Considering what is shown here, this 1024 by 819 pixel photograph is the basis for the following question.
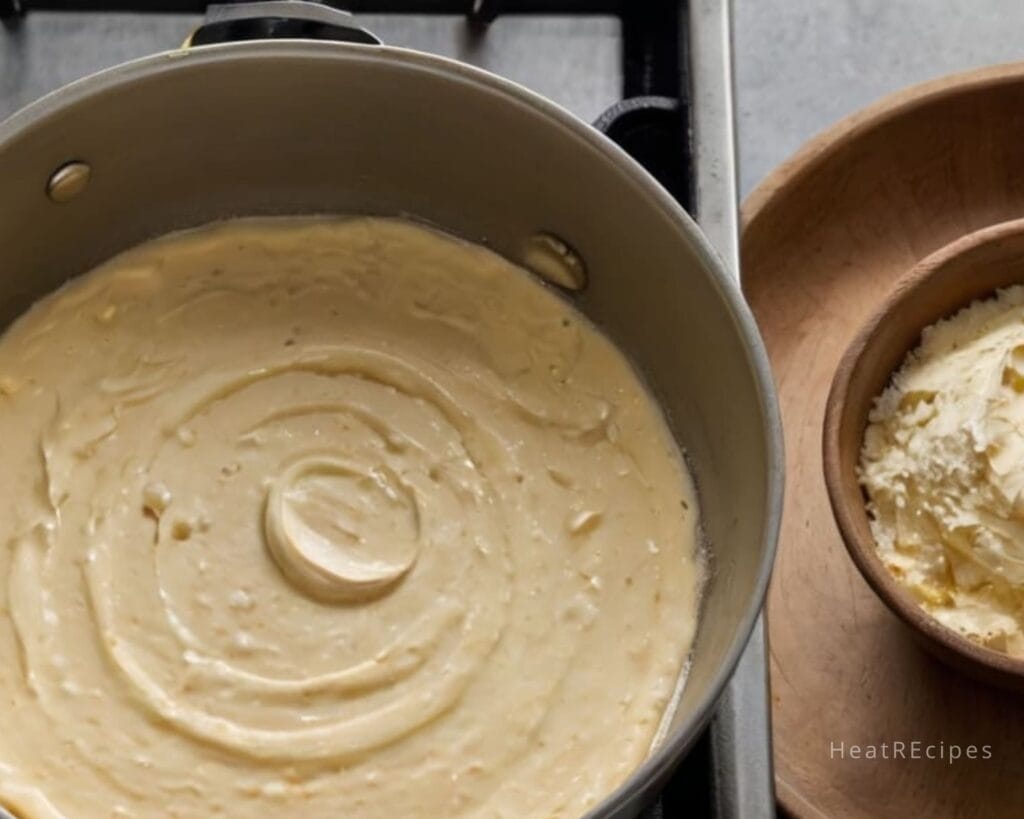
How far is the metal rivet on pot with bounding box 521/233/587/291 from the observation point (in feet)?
3.32

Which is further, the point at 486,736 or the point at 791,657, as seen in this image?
the point at 791,657

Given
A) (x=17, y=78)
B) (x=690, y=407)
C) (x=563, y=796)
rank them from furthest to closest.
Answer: (x=17, y=78) → (x=690, y=407) → (x=563, y=796)

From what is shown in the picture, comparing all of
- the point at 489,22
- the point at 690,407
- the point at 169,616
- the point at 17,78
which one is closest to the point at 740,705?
the point at 690,407

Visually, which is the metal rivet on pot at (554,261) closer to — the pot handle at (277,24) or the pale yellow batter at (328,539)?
the pale yellow batter at (328,539)

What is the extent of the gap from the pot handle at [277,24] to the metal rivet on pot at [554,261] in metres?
0.18

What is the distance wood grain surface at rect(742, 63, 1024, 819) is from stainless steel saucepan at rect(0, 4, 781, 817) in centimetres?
11

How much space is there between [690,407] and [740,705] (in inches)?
8.1

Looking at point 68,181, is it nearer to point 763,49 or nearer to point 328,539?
point 328,539

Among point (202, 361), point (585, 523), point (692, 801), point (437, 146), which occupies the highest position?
point (437, 146)

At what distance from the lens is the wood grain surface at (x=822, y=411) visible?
95 centimetres

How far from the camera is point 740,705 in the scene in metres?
0.88

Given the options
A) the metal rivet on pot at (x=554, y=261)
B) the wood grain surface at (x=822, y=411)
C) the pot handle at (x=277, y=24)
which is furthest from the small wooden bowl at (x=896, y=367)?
the pot handle at (x=277, y=24)

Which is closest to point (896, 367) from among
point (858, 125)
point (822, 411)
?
point (822, 411)

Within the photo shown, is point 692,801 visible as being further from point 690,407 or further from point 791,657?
point 690,407
